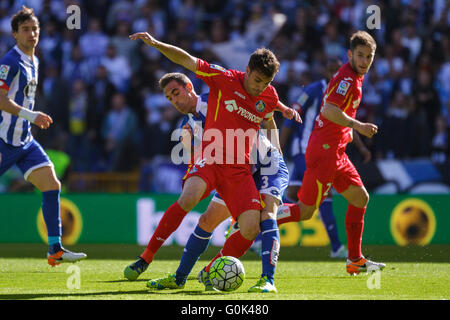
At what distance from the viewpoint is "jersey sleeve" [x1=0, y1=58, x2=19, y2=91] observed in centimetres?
762

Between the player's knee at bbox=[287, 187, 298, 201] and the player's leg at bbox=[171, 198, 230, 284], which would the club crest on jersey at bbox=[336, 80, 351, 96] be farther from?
the player's knee at bbox=[287, 187, 298, 201]

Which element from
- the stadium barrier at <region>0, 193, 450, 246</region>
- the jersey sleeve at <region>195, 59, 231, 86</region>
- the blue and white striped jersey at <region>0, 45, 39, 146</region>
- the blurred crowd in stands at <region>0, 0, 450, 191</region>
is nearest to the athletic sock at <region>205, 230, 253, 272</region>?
the jersey sleeve at <region>195, 59, 231, 86</region>

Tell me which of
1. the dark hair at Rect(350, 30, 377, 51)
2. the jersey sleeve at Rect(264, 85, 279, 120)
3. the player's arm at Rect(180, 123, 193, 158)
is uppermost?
the dark hair at Rect(350, 30, 377, 51)

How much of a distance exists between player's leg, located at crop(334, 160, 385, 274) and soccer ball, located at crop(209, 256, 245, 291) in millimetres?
1938

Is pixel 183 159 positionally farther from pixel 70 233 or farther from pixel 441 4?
pixel 441 4

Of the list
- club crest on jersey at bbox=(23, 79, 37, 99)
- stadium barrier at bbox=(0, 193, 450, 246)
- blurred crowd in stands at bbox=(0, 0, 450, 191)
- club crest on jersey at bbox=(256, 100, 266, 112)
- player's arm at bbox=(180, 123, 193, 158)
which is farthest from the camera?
blurred crowd in stands at bbox=(0, 0, 450, 191)

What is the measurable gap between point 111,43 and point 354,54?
30.1 ft

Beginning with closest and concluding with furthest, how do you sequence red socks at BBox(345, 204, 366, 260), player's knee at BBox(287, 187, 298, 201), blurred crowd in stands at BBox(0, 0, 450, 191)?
1. red socks at BBox(345, 204, 366, 260)
2. player's knee at BBox(287, 187, 298, 201)
3. blurred crowd in stands at BBox(0, 0, 450, 191)

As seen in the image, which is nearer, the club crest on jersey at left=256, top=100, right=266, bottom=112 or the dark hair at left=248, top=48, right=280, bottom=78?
the dark hair at left=248, top=48, right=280, bottom=78

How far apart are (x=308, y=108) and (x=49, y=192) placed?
347cm

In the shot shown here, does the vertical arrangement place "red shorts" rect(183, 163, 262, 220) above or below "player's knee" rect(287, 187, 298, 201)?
above

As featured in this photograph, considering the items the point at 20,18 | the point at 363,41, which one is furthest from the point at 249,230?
the point at 20,18

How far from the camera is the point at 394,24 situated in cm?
1555

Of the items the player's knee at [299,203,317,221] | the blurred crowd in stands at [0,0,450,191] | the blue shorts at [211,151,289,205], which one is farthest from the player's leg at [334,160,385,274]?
the blurred crowd in stands at [0,0,450,191]
